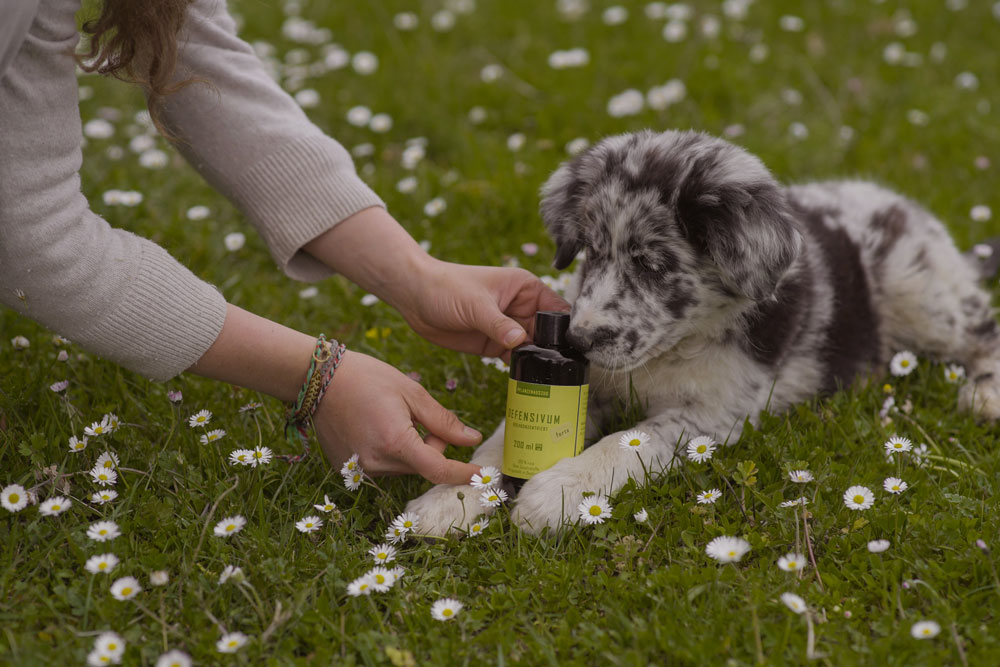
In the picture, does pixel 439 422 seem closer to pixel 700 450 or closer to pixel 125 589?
pixel 700 450

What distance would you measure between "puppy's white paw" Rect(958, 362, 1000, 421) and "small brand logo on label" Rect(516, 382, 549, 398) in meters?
1.77

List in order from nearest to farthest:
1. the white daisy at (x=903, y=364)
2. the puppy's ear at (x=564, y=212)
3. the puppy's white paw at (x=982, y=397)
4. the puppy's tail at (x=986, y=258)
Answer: the puppy's ear at (x=564, y=212)
the puppy's white paw at (x=982, y=397)
the white daisy at (x=903, y=364)
the puppy's tail at (x=986, y=258)

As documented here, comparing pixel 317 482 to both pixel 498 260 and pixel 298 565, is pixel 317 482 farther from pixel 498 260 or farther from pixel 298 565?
pixel 498 260

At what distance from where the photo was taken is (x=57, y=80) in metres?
2.44

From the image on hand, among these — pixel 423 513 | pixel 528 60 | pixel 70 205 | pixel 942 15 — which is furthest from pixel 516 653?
pixel 942 15

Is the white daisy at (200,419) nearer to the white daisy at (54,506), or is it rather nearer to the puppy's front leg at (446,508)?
the white daisy at (54,506)

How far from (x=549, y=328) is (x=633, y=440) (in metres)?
0.44

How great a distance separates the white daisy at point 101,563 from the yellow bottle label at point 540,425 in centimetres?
109

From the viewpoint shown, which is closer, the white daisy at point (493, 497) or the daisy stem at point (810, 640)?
the daisy stem at point (810, 640)

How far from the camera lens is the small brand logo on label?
266cm

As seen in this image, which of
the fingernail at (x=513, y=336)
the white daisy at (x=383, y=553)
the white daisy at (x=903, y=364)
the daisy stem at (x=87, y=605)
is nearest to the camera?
the daisy stem at (x=87, y=605)

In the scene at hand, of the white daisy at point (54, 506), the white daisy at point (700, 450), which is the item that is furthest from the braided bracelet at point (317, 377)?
the white daisy at point (700, 450)

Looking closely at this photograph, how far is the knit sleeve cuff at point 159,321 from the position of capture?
264 cm

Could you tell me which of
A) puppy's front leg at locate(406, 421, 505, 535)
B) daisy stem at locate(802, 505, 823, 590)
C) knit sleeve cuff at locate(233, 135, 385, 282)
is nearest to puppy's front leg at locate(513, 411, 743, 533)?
puppy's front leg at locate(406, 421, 505, 535)
